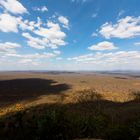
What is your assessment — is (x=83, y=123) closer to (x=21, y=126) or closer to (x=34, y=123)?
(x=34, y=123)

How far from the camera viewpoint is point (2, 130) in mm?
12203

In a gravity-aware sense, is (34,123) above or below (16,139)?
above

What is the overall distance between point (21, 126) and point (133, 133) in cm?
613

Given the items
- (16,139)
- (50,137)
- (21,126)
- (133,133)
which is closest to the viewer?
(133,133)

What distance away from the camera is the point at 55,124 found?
33.5 ft

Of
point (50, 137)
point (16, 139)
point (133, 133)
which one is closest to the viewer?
point (133, 133)

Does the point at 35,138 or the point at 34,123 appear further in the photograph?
the point at 34,123

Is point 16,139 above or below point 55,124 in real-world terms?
below

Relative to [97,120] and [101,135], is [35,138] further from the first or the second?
[97,120]

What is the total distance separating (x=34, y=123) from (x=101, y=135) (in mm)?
3562

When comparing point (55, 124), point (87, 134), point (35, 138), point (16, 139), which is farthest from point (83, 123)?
point (16, 139)

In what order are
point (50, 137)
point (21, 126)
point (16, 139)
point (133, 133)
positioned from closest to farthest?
point (133, 133) < point (50, 137) < point (16, 139) < point (21, 126)

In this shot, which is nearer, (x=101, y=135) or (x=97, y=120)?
(x=101, y=135)

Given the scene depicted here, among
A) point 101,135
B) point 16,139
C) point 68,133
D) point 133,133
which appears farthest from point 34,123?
point 133,133
